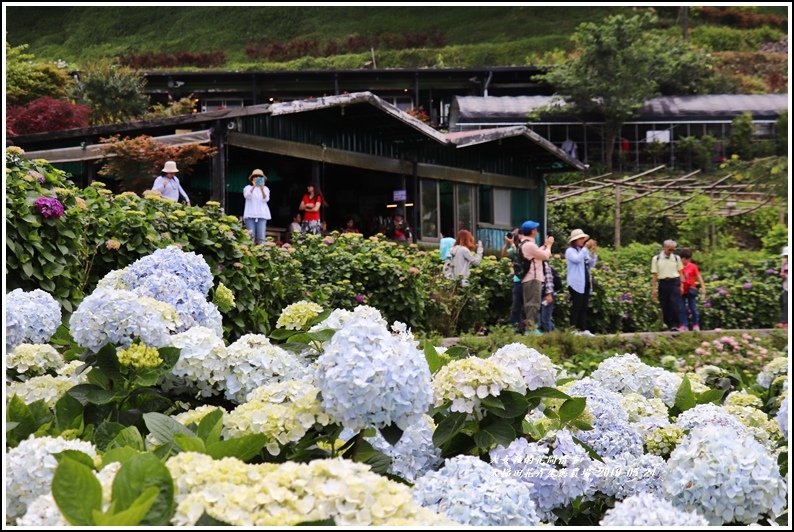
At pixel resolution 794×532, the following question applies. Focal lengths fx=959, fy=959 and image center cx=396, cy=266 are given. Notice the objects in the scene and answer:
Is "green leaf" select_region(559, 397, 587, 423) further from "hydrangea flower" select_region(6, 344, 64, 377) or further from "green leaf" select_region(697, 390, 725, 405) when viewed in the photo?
"hydrangea flower" select_region(6, 344, 64, 377)

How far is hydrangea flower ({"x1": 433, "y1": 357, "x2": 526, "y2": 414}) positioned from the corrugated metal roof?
89.8ft

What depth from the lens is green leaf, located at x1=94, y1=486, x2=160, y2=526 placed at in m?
1.39

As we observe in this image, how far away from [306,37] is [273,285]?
5131 centimetres

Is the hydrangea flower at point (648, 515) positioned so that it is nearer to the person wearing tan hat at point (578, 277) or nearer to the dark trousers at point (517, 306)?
the dark trousers at point (517, 306)

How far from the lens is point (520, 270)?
10.8 meters

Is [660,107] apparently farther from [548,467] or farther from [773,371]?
[548,467]

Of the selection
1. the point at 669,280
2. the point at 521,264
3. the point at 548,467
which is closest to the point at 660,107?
the point at 669,280

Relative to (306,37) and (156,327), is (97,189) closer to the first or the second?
(156,327)

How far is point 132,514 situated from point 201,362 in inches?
39.3

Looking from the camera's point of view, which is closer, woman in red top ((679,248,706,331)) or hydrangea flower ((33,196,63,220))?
hydrangea flower ((33,196,63,220))

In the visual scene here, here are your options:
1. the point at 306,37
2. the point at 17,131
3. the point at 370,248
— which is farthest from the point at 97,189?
the point at 306,37

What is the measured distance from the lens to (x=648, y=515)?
66.0 inches

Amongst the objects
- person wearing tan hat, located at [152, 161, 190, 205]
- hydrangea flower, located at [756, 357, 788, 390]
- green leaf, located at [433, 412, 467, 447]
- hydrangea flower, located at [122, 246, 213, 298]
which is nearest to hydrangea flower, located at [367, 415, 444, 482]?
green leaf, located at [433, 412, 467, 447]

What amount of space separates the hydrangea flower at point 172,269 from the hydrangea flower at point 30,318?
0.81ft
